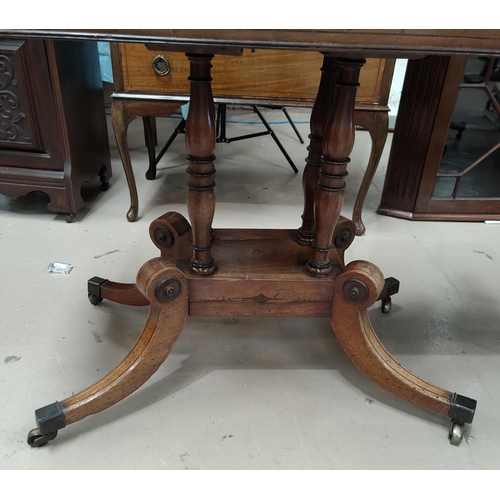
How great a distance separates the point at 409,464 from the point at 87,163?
1.42 meters

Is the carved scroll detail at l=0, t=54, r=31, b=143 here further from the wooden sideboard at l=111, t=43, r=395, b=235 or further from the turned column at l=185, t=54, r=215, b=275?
the turned column at l=185, t=54, r=215, b=275

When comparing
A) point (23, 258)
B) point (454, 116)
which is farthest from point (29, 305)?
point (454, 116)

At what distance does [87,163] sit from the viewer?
169 centimetres

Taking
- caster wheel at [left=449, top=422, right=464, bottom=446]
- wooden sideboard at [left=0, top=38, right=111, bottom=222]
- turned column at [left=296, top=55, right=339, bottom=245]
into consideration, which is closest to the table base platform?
caster wheel at [left=449, top=422, right=464, bottom=446]

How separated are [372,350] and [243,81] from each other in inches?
36.3

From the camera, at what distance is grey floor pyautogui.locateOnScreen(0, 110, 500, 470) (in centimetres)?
83

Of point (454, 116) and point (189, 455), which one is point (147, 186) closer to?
point (454, 116)

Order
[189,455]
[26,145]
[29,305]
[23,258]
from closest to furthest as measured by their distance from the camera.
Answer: [189,455]
[29,305]
[23,258]
[26,145]

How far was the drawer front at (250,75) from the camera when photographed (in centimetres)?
137

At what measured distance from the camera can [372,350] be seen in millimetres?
892

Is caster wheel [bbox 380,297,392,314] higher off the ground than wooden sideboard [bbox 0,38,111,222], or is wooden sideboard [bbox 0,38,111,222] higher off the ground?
wooden sideboard [bbox 0,38,111,222]

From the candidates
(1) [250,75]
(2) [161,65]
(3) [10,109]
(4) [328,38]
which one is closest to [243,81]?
(1) [250,75]

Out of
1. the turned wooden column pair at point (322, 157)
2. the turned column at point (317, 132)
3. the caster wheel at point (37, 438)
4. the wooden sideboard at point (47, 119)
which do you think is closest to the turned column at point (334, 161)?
the turned wooden column pair at point (322, 157)

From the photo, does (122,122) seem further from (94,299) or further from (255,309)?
(255,309)
